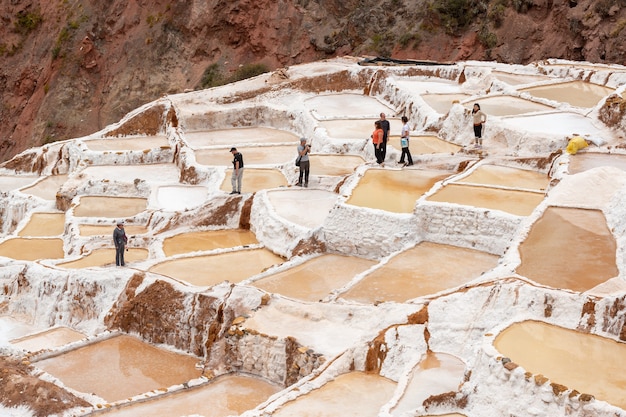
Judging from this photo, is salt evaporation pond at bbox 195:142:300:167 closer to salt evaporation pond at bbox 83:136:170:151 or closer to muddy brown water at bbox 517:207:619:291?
salt evaporation pond at bbox 83:136:170:151

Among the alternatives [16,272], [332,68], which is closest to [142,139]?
[332,68]

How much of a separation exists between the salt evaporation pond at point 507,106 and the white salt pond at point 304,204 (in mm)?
4873

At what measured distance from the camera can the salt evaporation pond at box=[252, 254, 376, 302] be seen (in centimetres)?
1445

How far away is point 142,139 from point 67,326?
40.4 ft

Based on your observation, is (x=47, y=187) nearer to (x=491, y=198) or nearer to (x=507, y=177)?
(x=507, y=177)

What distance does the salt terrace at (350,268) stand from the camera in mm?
10391

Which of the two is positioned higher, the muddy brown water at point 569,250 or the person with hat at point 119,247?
the muddy brown water at point 569,250

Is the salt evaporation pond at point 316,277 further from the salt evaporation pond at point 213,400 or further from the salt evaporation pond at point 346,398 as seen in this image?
the salt evaporation pond at point 346,398

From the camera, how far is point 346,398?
1084 cm

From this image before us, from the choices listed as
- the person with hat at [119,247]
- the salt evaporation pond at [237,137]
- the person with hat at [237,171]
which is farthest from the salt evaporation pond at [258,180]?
the person with hat at [119,247]

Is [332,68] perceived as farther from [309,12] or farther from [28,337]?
[28,337]

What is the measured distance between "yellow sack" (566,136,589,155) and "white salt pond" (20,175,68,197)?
14.1m

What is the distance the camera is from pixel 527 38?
1453 inches

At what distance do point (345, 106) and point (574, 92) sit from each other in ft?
23.9
